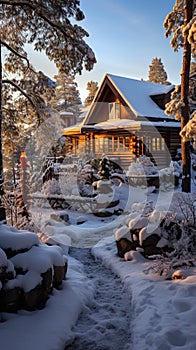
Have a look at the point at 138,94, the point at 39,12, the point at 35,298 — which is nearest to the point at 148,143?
the point at 138,94

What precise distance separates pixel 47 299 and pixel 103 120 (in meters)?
22.5

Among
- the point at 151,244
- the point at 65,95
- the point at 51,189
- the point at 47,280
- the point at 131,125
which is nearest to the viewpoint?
the point at 47,280

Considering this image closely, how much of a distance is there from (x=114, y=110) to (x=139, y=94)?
2.59 m

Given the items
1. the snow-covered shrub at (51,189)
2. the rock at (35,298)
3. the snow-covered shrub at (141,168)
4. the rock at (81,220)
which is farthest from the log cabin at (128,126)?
the rock at (35,298)

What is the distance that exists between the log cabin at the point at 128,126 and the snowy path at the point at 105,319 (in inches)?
616

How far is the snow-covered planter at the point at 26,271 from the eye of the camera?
5.04 m

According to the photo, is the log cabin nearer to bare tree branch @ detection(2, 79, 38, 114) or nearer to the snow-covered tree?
bare tree branch @ detection(2, 79, 38, 114)

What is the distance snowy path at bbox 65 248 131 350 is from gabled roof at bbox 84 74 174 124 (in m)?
17.4

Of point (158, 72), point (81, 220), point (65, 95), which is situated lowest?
point (81, 220)

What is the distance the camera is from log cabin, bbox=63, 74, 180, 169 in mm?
23000

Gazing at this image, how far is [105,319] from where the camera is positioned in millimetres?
5387

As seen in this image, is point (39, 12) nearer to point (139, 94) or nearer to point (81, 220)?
point (81, 220)

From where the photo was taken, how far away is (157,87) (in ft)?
94.3

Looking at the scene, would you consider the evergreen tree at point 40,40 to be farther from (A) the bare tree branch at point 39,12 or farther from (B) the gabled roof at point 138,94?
→ (B) the gabled roof at point 138,94
